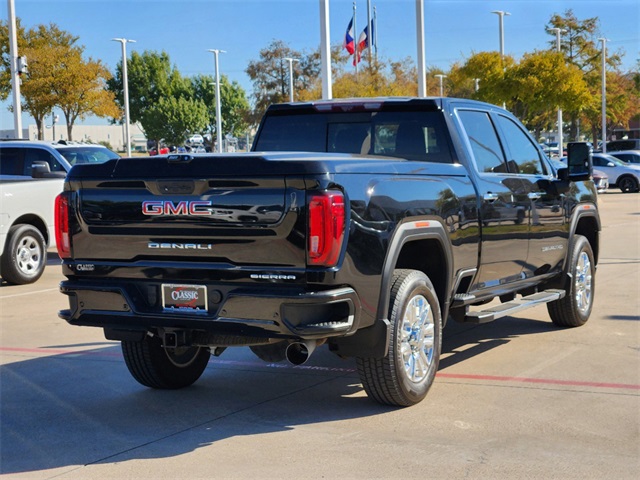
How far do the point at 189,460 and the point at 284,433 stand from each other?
27.0 inches

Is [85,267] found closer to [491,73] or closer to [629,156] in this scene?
[629,156]

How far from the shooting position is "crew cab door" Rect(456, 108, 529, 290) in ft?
22.6

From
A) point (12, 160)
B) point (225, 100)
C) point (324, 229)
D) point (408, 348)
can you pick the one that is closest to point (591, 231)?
point (408, 348)

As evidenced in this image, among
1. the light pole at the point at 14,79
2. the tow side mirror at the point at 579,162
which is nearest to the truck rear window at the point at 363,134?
the tow side mirror at the point at 579,162

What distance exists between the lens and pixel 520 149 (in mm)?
8023

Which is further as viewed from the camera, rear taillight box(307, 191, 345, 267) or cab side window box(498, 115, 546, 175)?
cab side window box(498, 115, 546, 175)

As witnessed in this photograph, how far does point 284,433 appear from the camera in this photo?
18.0 ft

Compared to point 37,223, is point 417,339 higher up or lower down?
lower down

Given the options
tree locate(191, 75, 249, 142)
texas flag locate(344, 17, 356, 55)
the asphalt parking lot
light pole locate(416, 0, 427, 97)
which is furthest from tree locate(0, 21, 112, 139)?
tree locate(191, 75, 249, 142)

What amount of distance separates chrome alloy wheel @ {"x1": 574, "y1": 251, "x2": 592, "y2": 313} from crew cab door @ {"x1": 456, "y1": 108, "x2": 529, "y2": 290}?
1299 mm

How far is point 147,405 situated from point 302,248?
1.91 metres

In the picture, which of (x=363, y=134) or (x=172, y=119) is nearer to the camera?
(x=363, y=134)

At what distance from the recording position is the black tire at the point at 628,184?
3581cm

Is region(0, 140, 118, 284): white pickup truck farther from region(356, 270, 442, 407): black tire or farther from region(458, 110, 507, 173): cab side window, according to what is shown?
region(356, 270, 442, 407): black tire
